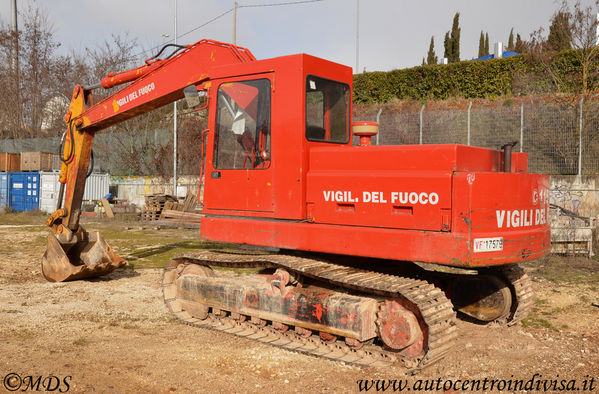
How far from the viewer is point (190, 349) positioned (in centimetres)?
591

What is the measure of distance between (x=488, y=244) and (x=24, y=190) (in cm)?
2463

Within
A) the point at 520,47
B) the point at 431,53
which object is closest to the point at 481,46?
the point at 431,53

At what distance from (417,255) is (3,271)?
8.69 m

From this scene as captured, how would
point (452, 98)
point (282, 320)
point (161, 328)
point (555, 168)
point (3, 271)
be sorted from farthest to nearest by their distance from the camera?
point (452, 98)
point (555, 168)
point (3, 271)
point (161, 328)
point (282, 320)

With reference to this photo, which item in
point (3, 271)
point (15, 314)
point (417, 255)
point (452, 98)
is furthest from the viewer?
point (452, 98)

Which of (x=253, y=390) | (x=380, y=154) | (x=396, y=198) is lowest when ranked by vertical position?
(x=253, y=390)

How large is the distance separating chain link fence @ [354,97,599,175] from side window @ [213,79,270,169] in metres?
10.6

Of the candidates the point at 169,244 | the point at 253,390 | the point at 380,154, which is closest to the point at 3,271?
the point at 169,244

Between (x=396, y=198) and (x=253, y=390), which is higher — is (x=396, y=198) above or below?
above

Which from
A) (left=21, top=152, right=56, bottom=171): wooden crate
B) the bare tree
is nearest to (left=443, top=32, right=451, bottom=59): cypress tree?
the bare tree

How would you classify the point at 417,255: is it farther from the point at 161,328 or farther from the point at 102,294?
the point at 102,294

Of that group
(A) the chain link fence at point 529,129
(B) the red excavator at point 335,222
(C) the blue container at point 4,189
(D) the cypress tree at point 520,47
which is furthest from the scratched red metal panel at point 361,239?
(C) the blue container at point 4,189

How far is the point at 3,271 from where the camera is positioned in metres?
10.4

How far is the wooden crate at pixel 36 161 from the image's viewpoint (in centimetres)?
2484
